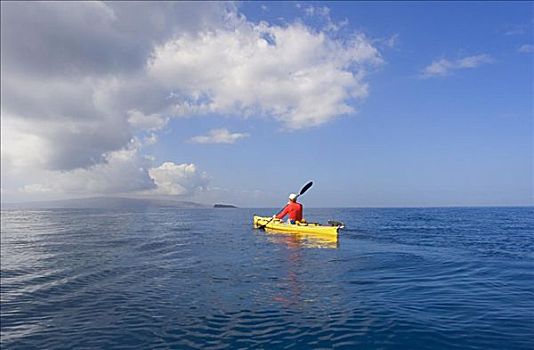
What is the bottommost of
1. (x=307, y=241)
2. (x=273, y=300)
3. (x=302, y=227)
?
(x=273, y=300)

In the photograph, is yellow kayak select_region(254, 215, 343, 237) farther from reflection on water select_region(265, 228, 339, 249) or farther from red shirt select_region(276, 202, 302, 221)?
red shirt select_region(276, 202, 302, 221)

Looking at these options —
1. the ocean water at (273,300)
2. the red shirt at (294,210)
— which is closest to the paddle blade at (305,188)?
the red shirt at (294,210)

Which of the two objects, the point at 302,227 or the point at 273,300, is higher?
the point at 302,227

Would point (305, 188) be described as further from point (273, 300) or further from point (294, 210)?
point (273, 300)

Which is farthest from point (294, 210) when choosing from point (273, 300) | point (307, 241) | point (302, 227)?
point (273, 300)

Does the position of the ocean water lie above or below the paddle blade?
below

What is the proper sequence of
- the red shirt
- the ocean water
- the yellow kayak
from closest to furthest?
the ocean water < the yellow kayak < the red shirt

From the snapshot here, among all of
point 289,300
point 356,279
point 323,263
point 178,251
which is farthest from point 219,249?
point 289,300

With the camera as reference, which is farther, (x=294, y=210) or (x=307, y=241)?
(x=294, y=210)

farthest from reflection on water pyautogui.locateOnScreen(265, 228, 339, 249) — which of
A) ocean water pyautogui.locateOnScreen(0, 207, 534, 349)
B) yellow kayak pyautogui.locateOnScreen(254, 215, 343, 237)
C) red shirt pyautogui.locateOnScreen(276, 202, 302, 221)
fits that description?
ocean water pyautogui.locateOnScreen(0, 207, 534, 349)

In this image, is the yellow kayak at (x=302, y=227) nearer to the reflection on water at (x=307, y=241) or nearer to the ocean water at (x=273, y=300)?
the reflection on water at (x=307, y=241)

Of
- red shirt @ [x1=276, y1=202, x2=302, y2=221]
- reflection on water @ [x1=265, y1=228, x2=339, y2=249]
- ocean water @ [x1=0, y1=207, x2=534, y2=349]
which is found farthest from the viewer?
red shirt @ [x1=276, y1=202, x2=302, y2=221]

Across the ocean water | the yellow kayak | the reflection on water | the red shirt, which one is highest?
the red shirt

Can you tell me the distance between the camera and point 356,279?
1934 centimetres
